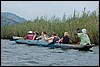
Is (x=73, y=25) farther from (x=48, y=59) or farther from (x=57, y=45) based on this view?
(x=48, y=59)

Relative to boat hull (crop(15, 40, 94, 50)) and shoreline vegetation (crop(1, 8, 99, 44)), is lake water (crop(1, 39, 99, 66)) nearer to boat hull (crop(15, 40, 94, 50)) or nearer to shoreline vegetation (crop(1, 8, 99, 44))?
boat hull (crop(15, 40, 94, 50))

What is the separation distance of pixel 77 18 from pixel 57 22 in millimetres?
2951

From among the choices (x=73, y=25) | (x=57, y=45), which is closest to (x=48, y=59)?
(x=57, y=45)

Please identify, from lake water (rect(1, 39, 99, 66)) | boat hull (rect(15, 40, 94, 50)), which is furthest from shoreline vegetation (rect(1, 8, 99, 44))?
lake water (rect(1, 39, 99, 66))

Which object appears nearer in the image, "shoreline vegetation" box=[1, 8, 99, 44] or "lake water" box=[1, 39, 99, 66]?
"lake water" box=[1, 39, 99, 66]

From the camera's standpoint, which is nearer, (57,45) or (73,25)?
(57,45)

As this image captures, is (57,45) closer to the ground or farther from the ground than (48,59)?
farther from the ground

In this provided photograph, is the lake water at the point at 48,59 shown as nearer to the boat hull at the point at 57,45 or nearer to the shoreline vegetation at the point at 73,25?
the boat hull at the point at 57,45

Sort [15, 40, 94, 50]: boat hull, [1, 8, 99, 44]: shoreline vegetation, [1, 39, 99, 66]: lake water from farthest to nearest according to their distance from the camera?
1. [1, 8, 99, 44]: shoreline vegetation
2. [15, 40, 94, 50]: boat hull
3. [1, 39, 99, 66]: lake water

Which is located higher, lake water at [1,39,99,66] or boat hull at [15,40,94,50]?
boat hull at [15,40,94,50]

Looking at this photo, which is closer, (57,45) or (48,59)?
(48,59)

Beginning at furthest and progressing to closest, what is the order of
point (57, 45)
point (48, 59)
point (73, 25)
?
point (73, 25), point (57, 45), point (48, 59)

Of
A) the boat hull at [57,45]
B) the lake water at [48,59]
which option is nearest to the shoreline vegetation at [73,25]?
the boat hull at [57,45]

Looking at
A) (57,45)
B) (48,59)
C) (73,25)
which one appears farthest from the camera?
(73,25)
